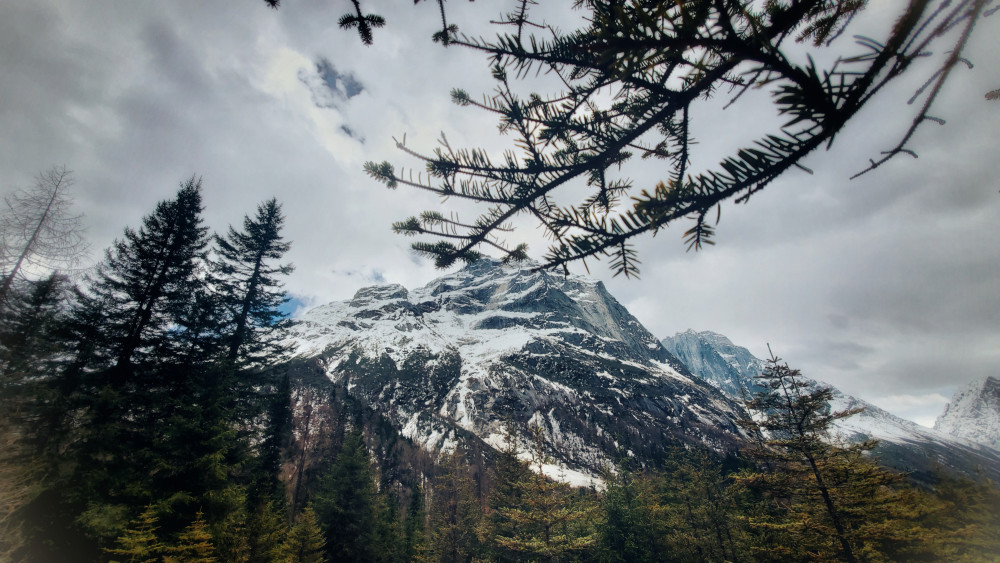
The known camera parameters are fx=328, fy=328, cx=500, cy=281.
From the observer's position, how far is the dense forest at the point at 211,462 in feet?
28.0

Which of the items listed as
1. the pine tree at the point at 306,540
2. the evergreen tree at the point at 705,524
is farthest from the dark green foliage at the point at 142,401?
the evergreen tree at the point at 705,524

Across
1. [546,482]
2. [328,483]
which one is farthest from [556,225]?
[328,483]

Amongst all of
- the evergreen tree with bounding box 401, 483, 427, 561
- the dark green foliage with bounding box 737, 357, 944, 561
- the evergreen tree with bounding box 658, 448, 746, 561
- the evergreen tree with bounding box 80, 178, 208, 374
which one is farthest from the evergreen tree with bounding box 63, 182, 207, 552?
the evergreen tree with bounding box 658, 448, 746, 561

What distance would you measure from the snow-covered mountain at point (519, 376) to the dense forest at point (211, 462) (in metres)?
63.4

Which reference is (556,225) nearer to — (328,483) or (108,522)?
(108,522)

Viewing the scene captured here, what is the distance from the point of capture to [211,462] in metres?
9.04

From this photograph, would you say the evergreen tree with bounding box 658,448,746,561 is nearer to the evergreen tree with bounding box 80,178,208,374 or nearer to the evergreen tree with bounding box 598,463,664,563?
the evergreen tree with bounding box 598,463,664,563

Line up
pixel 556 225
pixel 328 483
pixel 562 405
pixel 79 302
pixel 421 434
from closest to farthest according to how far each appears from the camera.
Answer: pixel 556 225 → pixel 79 302 → pixel 328 483 → pixel 421 434 → pixel 562 405

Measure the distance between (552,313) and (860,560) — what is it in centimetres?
15364

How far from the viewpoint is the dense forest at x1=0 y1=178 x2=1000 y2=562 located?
28.0ft

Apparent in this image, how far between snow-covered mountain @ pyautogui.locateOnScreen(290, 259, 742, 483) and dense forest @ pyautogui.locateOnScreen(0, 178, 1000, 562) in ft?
208

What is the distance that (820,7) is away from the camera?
58.7 inches

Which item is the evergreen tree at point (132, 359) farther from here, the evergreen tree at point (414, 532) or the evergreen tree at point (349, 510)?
the evergreen tree at point (414, 532)

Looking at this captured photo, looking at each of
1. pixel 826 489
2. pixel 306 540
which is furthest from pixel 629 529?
pixel 306 540
